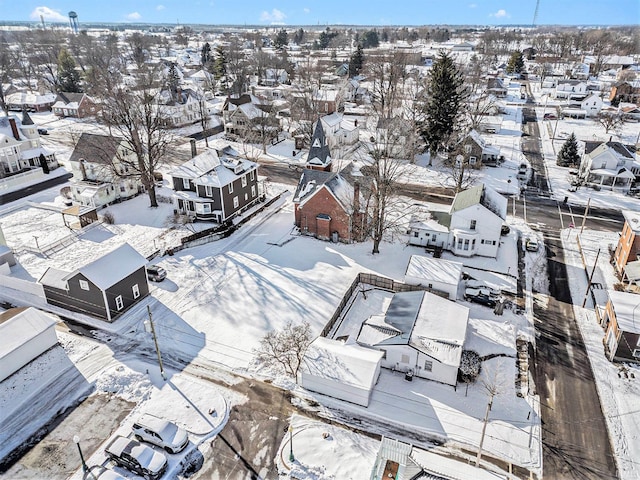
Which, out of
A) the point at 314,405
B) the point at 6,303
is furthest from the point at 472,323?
the point at 6,303

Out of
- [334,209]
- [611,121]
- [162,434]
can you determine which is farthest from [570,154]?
[162,434]

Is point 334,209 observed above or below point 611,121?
below

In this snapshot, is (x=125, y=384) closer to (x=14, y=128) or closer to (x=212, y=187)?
(x=212, y=187)

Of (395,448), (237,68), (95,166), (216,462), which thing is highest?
(237,68)

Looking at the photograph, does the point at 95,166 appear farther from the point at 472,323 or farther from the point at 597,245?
the point at 597,245

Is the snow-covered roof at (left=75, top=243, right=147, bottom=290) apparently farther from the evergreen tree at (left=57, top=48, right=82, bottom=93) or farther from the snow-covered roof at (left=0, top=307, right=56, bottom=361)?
the evergreen tree at (left=57, top=48, right=82, bottom=93)

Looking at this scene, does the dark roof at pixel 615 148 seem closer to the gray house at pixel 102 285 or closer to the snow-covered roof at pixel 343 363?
the snow-covered roof at pixel 343 363

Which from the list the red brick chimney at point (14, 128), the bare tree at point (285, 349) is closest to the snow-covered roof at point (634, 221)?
the bare tree at point (285, 349)
